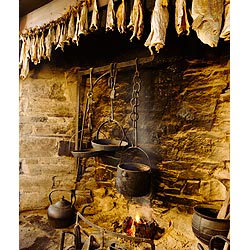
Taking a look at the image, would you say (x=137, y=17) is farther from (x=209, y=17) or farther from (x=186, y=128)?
(x=186, y=128)

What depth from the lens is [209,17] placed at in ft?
2.82

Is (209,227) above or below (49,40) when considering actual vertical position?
below

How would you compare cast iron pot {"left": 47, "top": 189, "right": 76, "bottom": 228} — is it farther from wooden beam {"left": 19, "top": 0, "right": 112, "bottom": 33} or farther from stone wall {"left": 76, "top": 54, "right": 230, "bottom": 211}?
wooden beam {"left": 19, "top": 0, "right": 112, "bottom": 33}

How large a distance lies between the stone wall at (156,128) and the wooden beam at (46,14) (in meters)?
0.41

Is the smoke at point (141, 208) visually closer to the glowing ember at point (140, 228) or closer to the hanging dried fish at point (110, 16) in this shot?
the glowing ember at point (140, 228)

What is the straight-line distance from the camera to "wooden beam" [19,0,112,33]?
1498 millimetres

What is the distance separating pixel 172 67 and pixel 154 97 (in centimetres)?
23

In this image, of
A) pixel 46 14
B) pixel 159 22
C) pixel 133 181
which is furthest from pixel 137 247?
pixel 46 14

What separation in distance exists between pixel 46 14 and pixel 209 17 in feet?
3.67

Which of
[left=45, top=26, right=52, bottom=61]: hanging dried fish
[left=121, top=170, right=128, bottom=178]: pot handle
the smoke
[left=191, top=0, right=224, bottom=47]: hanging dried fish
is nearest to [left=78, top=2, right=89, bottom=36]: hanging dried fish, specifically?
[left=45, top=26, right=52, bottom=61]: hanging dried fish

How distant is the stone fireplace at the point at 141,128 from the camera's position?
1506 millimetres
